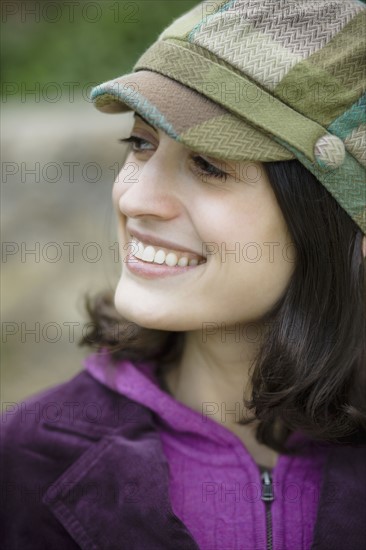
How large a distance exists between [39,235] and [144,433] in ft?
8.29

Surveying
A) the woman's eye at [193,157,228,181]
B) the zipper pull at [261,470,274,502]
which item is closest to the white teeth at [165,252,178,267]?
the woman's eye at [193,157,228,181]

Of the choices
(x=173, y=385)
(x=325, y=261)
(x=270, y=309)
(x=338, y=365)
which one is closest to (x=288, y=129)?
(x=325, y=261)

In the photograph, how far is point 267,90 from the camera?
168 cm

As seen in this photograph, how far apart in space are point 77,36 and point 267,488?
15.4ft

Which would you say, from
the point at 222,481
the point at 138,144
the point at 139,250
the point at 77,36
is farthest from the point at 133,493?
the point at 77,36

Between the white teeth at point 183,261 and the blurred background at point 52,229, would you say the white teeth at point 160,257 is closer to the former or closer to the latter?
the white teeth at point 183,261

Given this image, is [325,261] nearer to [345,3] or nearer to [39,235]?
[345,3]

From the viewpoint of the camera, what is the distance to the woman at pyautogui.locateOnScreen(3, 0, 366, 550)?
1.67 meters

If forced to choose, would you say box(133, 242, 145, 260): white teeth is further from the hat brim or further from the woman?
the hat brim

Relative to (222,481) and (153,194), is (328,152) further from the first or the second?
(222,481)

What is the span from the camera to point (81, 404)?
6.66 feet

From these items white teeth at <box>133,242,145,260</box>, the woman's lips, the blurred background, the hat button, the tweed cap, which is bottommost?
the blurred background

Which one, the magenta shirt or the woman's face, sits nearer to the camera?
Answer: the woman's face

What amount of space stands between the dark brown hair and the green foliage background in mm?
4011
